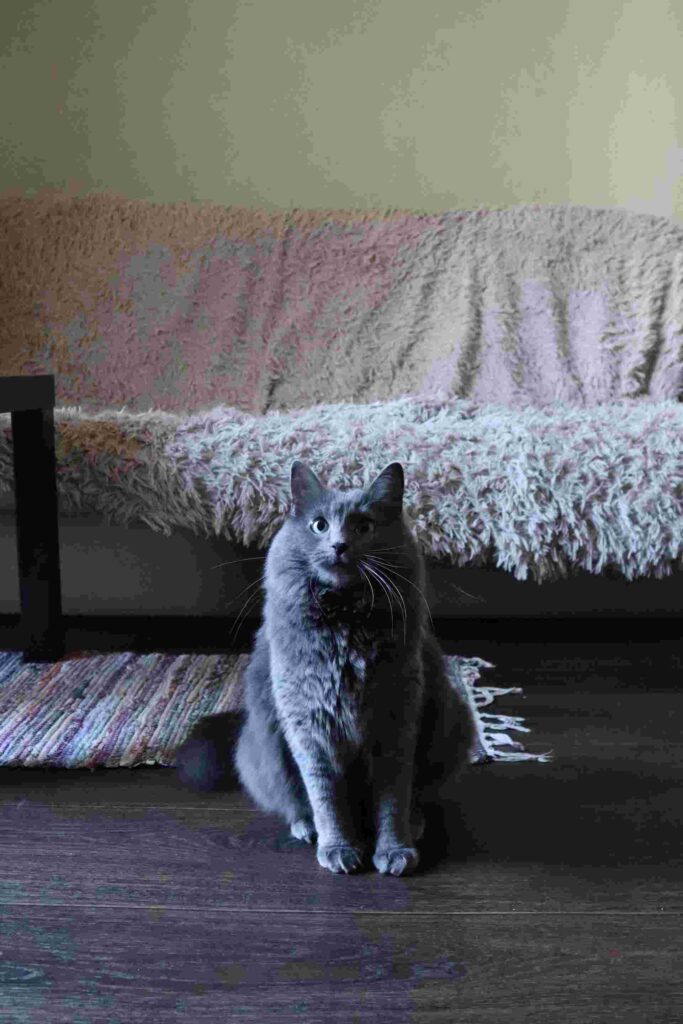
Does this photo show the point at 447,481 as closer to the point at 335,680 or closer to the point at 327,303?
the point at 335,680

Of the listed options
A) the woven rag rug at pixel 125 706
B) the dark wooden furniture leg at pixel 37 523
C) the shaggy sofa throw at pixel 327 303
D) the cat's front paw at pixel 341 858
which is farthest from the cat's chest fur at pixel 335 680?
the shaggy sofa throw at pixel 327 303

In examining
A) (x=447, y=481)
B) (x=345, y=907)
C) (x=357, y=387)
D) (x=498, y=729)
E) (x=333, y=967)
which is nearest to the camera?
(x=333, y=967)

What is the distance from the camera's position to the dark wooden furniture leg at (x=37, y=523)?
5.86 feet

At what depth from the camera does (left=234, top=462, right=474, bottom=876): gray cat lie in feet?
3.82

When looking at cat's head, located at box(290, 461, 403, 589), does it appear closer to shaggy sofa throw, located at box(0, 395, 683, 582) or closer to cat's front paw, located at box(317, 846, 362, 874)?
cat's front paw, located at box(317, 846, 362, 874)

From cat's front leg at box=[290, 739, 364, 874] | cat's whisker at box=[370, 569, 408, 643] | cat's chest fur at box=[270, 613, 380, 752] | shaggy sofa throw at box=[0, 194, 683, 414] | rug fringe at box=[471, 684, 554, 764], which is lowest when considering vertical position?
rug fringe at box=[471, 684, 554, 764]

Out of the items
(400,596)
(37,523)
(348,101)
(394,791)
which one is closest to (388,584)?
(400,596)

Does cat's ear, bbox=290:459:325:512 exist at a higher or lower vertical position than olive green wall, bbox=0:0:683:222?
lower

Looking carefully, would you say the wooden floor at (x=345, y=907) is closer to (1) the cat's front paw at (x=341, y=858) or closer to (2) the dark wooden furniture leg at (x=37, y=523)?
(1) the cat's front paw at (x=341, y=858)

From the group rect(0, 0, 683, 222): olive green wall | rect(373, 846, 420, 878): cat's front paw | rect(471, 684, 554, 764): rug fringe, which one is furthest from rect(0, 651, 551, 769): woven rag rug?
rect(0, 0, 683, 222): olive green wall

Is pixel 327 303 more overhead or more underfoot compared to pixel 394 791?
more overhead

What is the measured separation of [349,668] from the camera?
117cm

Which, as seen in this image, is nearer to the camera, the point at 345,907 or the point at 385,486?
the point at 345,907

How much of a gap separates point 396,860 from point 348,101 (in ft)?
7.43
